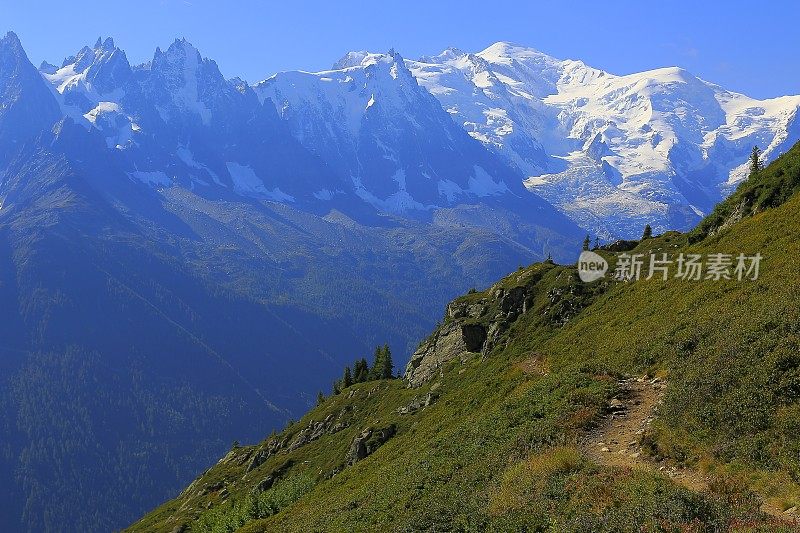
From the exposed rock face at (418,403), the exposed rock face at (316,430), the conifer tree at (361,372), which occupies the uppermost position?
the exposed rock face at (418,403)

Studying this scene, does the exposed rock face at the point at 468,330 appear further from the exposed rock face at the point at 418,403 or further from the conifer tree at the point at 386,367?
the conifer tree at the point at 386,367

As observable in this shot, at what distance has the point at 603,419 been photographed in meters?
32.0

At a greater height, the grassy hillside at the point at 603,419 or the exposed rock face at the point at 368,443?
the grassy hillside at the point at 603,419

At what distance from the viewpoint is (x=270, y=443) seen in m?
112

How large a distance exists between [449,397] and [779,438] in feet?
143

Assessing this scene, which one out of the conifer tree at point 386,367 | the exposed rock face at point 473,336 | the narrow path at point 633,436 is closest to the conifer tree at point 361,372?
the conifer tree at point 386,367

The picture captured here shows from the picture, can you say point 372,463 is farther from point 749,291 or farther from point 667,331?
point 749,291

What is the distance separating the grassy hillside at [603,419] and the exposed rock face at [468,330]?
364 cm

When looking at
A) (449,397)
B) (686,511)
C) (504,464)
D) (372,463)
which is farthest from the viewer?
(449,397)

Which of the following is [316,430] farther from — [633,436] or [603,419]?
[633,436]

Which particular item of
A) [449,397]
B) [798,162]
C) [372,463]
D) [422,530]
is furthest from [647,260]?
[422,530]

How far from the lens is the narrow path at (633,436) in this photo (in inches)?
955

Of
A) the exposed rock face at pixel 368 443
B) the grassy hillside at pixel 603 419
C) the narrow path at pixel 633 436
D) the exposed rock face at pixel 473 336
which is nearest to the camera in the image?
the grassy hillside at pixel 603 419

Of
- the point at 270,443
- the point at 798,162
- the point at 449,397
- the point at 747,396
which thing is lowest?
the point at 270,443
